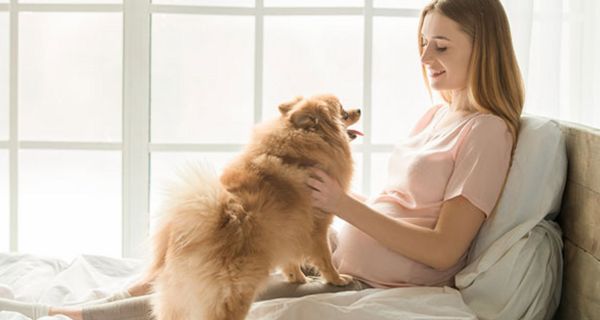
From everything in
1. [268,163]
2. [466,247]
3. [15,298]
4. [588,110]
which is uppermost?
[588,110]

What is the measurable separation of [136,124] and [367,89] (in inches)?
36.0

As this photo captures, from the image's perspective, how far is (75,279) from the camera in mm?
2232

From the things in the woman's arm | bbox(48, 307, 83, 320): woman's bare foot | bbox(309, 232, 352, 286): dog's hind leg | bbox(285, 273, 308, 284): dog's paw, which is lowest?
bbox(48, 307, 83, 320): woman's bare foot

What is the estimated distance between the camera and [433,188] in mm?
1979

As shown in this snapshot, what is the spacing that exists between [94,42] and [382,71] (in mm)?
1146

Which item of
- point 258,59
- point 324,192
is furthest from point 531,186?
point 258,59

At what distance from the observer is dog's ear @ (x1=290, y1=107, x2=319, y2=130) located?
197cm

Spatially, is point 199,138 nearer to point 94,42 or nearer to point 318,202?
point 94,42

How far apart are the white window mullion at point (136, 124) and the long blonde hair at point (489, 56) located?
138 centimetres

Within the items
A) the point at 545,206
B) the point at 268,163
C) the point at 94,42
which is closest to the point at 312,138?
the point at 268,163

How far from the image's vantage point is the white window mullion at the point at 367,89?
116 inches

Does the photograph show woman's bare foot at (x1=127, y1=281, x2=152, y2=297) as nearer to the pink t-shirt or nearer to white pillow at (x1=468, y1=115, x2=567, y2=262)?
the pink t-shirt

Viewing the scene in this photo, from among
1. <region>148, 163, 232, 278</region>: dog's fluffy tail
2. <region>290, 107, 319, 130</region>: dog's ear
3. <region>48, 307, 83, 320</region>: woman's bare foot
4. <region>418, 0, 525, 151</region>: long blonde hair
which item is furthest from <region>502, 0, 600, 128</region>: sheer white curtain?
<region>48, 307, 83, 320</region>: woman's bare foot

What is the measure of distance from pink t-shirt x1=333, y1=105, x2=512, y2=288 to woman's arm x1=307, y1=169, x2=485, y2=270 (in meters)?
0.04
